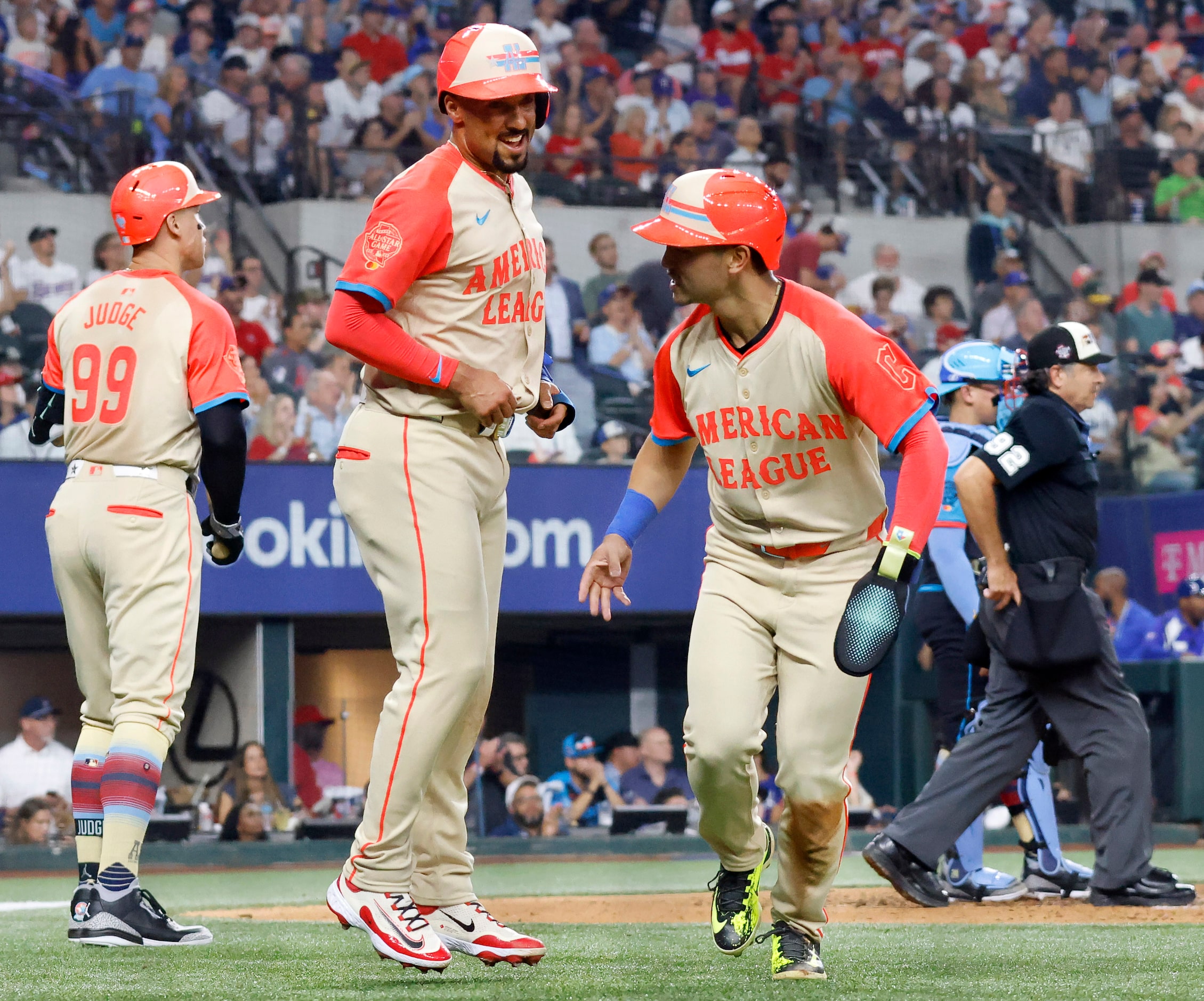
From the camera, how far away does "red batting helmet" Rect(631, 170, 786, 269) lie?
15.0 ft

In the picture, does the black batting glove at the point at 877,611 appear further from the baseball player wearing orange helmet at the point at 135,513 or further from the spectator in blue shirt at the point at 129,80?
the spectator in blue shirt at the point at 129,80

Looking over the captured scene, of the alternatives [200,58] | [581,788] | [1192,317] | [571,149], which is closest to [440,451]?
[581,788]

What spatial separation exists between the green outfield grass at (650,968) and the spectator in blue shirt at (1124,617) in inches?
274

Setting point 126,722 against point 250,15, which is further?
point 250,15

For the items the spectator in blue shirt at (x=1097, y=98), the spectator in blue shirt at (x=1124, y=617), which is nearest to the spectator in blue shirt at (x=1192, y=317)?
the spectator in blue shirt at (x=1097, y=98)

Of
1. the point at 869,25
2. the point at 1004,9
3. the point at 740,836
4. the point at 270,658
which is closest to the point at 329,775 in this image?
the point at 270,658

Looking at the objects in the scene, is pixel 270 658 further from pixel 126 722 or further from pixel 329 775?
pixel 126 722

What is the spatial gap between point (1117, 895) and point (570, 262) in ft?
28.7

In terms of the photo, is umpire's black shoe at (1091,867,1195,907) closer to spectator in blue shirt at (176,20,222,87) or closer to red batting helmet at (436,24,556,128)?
red batting helmet at (436,24,556,128)

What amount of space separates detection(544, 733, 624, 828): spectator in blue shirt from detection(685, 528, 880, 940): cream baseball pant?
7.38 m

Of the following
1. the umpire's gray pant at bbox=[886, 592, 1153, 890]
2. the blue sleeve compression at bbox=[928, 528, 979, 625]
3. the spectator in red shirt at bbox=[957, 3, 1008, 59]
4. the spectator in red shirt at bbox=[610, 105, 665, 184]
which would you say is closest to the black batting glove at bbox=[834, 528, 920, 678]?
the umpire's gray pant at bbox=[886, 592, 1153, 890]

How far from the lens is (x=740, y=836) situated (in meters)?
4.72

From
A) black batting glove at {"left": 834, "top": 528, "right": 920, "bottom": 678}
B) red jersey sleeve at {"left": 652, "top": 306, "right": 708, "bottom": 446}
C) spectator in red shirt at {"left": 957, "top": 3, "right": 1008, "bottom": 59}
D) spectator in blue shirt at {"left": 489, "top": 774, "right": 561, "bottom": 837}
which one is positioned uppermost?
spectator in red shirt at {"left": 957, "top": 3, "right": 1008, "bottom": 59}

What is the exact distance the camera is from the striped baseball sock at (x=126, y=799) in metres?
5.36
